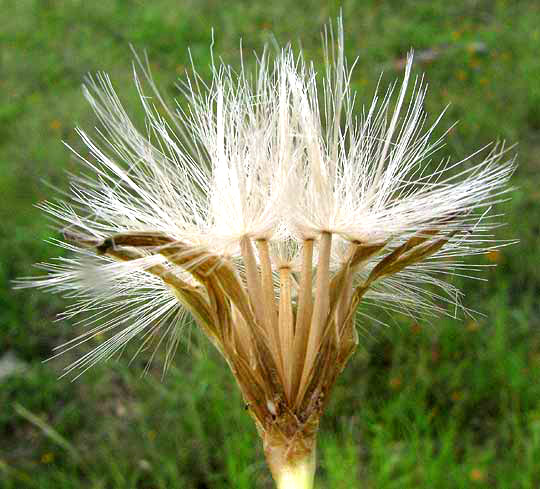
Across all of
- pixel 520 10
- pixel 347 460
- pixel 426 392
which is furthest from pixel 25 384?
pixel 520 10

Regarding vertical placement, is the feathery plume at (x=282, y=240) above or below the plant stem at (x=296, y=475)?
above

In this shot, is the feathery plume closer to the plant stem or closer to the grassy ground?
the plant stem

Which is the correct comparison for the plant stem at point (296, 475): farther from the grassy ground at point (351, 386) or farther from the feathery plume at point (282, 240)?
the grassy ground at point (351, 386)

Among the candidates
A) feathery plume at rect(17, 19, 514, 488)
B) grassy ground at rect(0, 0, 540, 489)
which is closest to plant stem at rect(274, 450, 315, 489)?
feathery plume at rect(17, 19, 514, 488)

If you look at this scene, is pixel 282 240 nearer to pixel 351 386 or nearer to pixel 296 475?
pixel 296 475

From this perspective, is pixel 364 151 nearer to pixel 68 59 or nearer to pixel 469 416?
pixel 469 416

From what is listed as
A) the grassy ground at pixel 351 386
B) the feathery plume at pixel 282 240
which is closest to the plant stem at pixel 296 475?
the feathery plume at pixel 282 240

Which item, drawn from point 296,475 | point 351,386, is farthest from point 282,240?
point 351,386

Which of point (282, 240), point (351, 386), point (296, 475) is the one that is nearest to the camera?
point (296, 475)
